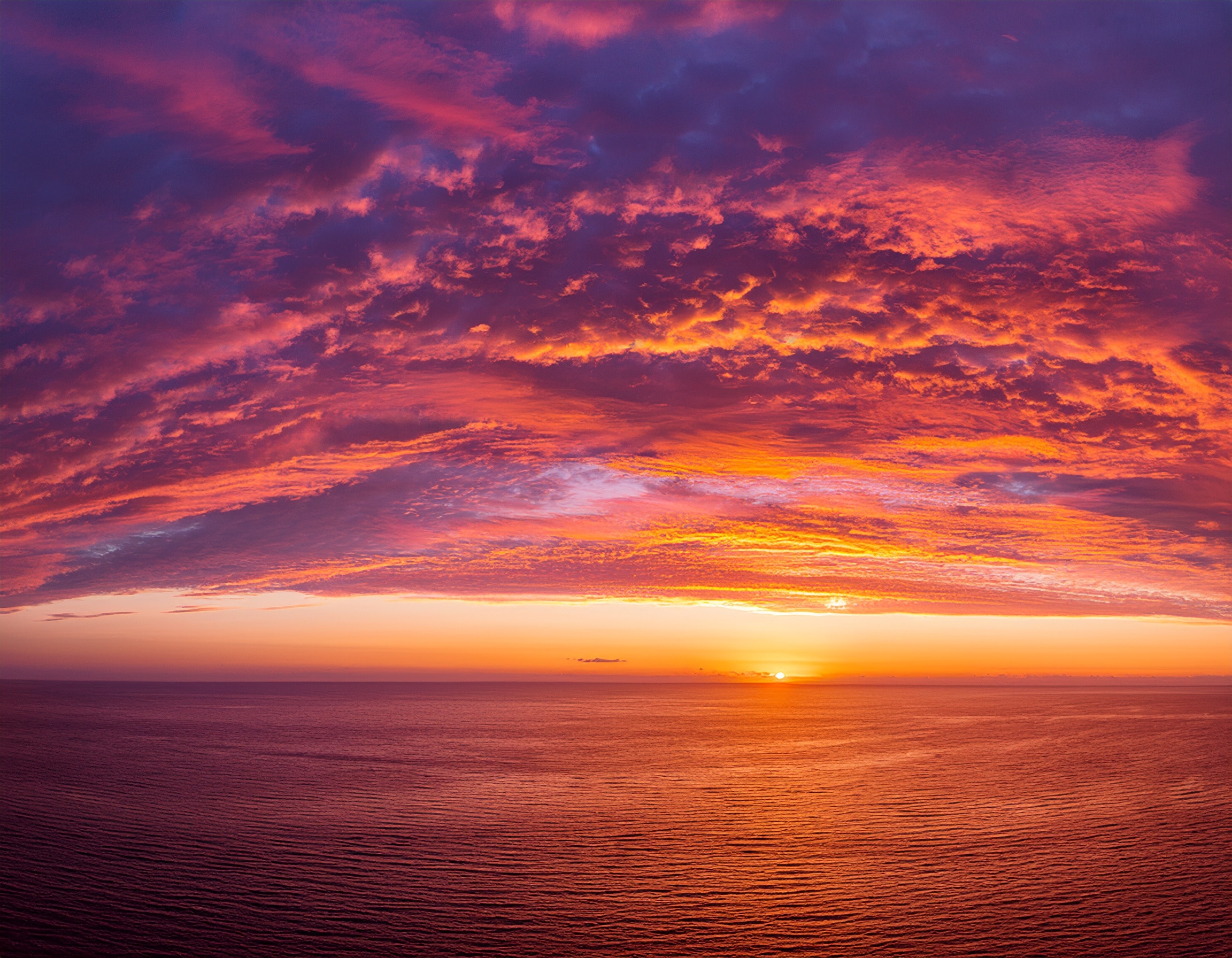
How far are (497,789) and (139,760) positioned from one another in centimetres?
4039

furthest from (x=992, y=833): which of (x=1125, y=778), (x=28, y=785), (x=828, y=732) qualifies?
(x=828, y=732)

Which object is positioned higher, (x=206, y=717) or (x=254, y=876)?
(x=254, y=876)

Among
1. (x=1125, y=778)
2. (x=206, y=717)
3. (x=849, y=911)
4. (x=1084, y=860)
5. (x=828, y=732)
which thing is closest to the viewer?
(x=849, y=911)

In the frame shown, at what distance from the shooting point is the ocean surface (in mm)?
28797

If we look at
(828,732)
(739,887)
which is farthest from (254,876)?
(828,732)

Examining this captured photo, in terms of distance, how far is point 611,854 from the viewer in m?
40.5

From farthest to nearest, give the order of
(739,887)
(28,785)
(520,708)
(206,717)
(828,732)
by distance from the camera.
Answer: (520,708) → (206,717) → (828,732) → (28,785) → (739,887)

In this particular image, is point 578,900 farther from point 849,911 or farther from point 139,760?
point 139,760

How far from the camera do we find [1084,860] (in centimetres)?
3953

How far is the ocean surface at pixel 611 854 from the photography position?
28797mm

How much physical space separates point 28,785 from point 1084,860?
67700 millimetres

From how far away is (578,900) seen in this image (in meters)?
32.8

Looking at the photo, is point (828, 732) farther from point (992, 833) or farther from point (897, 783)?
point (992, 833)

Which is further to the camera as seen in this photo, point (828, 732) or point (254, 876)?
point (828, 732)
